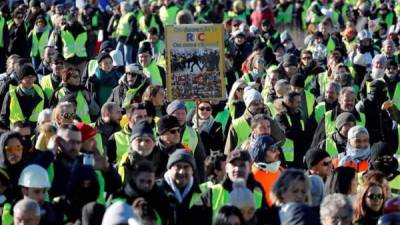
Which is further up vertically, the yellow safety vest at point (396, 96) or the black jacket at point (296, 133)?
the yellow safety vest at point (396, 96)

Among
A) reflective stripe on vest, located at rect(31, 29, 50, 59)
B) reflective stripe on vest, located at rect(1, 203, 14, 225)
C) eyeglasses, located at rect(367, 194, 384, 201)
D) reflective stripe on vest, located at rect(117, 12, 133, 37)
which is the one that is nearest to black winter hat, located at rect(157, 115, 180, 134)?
reflective stripe on vest, located at rect(1, 203, 14, 225)

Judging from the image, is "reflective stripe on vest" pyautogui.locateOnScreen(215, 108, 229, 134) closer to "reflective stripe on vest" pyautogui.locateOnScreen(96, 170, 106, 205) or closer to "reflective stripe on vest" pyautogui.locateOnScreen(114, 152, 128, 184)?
"reflective stripe on vest" pyautogui.locateOnScreen(114, 152, 128, 184)

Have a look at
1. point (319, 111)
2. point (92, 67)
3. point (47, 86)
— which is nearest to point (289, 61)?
point (92, 67)

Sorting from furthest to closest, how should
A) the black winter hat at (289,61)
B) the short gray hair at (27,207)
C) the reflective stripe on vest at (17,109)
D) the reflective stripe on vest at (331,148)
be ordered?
the black winter hat at (289,61) → the reflective stripe on vest at (17,109) → the reflective stripe on vest at (331,148) → the short gray hair at (27,207)

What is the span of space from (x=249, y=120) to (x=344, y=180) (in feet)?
12.6

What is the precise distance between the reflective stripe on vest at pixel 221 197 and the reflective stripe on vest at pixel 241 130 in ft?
12.6

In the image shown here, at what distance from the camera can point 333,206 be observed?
11.6 metres

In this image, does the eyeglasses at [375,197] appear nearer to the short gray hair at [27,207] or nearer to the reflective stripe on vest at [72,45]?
the short gray hair at [27,207]

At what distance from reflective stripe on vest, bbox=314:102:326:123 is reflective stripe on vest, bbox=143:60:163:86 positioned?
3.33 m

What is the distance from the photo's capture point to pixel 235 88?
60.6 feet

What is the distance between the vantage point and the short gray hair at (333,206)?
38.0 feet

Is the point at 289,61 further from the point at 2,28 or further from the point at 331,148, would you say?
the point at 2,28

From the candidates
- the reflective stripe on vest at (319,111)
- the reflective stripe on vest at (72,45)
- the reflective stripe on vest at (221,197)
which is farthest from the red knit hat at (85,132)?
the reflective stripe on vest at (72,45)

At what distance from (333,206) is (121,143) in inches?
156
